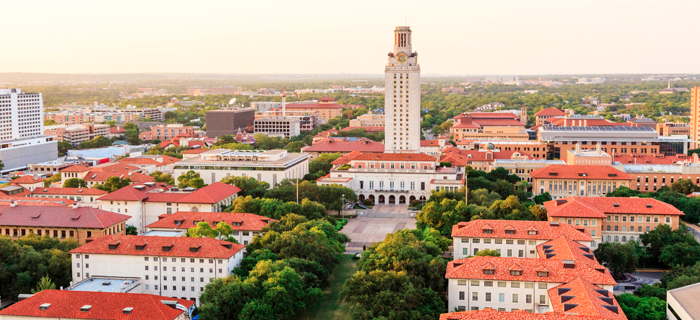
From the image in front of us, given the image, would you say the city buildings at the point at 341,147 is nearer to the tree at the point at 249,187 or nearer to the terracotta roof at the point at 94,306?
the tree at the point at 249,187

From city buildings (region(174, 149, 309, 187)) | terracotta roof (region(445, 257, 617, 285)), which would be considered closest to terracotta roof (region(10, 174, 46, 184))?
city buildings (region(174, 149, 309, 187))

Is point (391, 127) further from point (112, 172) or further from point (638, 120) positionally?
point (638, 120)

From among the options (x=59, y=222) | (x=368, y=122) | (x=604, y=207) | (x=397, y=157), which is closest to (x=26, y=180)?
(x=59, y=222)

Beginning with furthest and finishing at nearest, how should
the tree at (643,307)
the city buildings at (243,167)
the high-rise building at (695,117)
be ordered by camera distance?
the high-rise building at (695,117), the city buildings at (243,167), the tree at (643,307)

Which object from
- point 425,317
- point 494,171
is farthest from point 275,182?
point 425,317

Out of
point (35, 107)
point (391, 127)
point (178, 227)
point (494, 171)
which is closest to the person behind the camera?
point (178, 227)

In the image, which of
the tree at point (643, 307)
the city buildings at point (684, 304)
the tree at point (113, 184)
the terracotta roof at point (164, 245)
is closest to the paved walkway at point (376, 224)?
the terracotta roof at point (164, 245)
